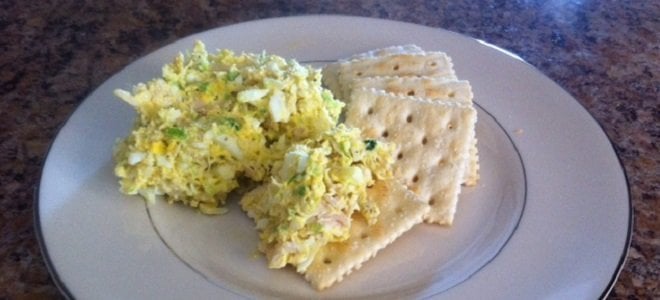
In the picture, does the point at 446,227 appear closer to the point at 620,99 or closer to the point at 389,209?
the point at 389,209

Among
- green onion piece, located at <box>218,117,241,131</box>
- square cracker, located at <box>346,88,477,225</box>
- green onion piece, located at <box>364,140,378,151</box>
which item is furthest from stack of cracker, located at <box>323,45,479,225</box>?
green onion piece, located at <box>218,117,241,131</box>

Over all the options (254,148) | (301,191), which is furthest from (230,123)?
(301,191)

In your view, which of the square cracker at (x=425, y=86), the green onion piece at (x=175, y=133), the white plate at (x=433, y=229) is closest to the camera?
the white plate at (x=433, y=229)

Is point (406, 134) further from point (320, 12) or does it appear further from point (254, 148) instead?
point (320, 12)

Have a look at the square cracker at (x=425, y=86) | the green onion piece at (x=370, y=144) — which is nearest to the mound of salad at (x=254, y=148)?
the green onion piece at (x=370, y=144)

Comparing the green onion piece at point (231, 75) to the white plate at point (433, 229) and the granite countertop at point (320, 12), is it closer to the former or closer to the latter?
the white plate at point (433, 229)
